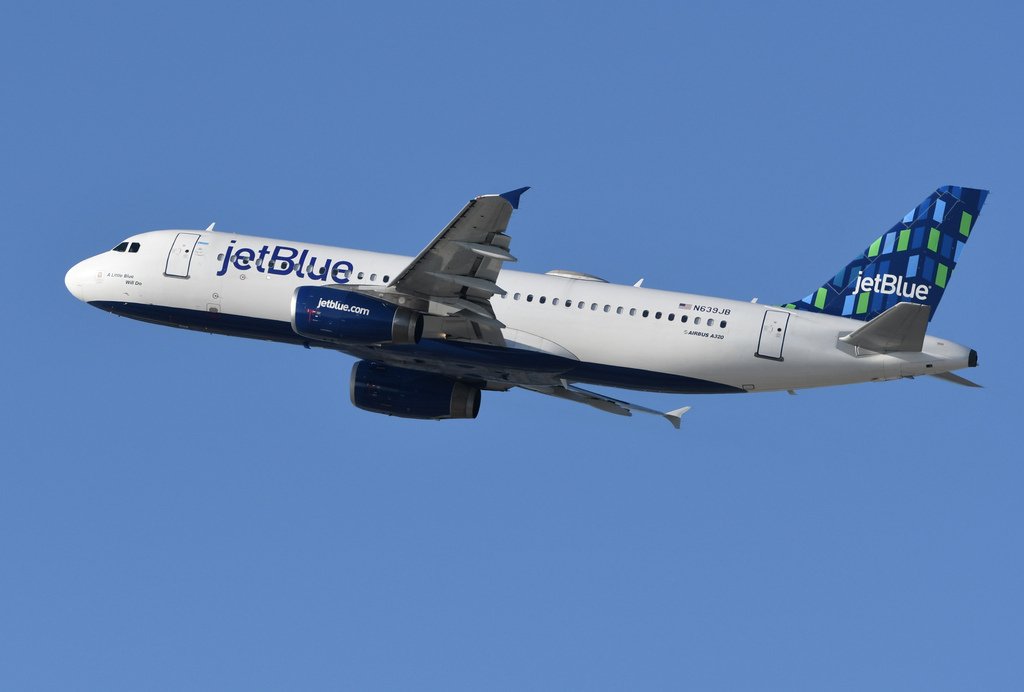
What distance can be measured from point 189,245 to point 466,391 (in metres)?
10.9

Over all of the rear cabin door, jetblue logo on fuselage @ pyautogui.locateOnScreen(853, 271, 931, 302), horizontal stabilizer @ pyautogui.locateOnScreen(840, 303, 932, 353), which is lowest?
the rear cabin door

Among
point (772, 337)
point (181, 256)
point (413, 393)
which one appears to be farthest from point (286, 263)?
point (772, 337)

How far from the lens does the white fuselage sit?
49469 mm

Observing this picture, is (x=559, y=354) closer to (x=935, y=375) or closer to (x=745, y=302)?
(x=745, y=302)

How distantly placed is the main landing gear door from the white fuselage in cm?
3

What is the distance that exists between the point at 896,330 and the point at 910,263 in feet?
15.4

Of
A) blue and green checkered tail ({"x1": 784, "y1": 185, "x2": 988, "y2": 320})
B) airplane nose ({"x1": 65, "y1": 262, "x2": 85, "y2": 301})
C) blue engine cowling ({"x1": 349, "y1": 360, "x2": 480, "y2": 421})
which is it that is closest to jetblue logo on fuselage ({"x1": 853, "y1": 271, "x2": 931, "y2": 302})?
blue and green checkered tail ({"x1": 784, "y1": 185, "x2": 988, "y2": 320})

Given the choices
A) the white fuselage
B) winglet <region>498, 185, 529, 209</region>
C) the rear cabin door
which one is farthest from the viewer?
the rear cabin door

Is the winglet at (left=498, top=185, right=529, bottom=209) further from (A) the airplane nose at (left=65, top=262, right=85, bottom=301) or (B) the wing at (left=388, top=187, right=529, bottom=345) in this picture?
(A) the airplane nose at (left=65, top=262, right=85, bottom=301)

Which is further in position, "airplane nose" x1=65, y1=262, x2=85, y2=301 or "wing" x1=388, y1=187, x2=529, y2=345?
"airplane nose" x1=65, y1=262, x2=85, y2=301

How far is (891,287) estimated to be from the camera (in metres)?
51.4

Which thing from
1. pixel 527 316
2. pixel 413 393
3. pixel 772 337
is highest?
pixel 772 337

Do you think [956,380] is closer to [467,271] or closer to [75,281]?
[467,271]

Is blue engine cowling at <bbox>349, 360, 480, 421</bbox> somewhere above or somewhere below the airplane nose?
below
